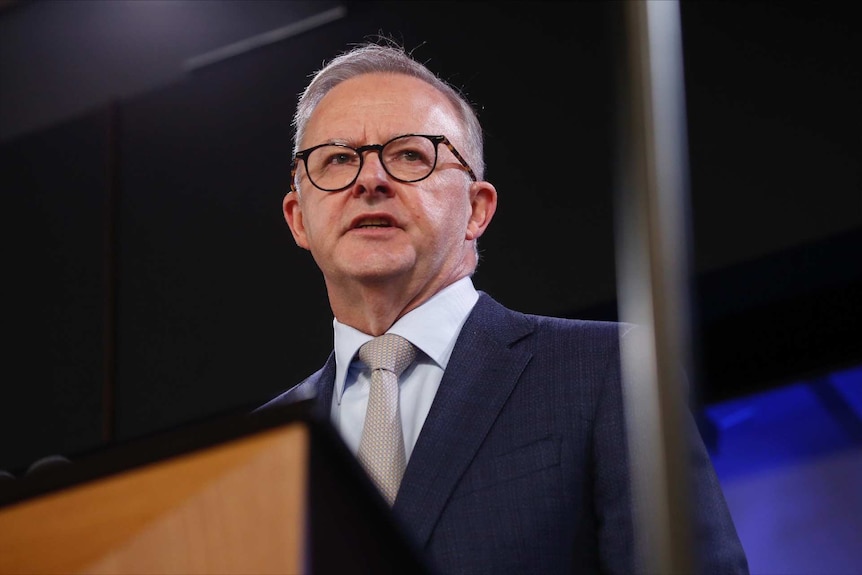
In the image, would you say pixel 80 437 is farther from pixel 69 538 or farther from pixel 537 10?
pixel 69 538

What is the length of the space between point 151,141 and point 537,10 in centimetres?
84

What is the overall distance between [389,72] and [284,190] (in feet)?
1.20

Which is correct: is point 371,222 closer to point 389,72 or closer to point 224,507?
point 389,72

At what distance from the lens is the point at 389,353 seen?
1.64 m

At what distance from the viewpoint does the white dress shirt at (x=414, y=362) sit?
5.24ft

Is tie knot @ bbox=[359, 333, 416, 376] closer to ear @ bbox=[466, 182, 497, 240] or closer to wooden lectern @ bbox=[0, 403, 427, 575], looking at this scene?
ear @ bbox=[466, 182, 497, 240]

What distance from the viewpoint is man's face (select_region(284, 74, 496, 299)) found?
68.7 inches

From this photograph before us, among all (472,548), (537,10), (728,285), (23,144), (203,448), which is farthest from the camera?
(23,144)

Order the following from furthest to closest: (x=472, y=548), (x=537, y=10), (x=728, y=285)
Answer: (x=537, y=10) → (x=728, y=285) → (x=472, y=548)

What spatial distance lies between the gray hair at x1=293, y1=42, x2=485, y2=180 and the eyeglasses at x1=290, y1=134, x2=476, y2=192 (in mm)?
98

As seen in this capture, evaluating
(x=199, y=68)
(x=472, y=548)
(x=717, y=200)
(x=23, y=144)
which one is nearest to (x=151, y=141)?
(x=199, y=68)

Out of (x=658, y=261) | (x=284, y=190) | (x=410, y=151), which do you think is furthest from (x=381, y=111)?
(x=658, y=261)

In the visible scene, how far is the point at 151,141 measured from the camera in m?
2.54

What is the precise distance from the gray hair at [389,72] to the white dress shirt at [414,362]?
265 mm
